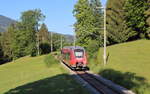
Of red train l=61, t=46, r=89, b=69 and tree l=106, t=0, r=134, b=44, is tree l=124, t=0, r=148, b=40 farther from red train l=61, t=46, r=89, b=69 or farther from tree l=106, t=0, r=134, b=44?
red train l=61, t=46, r=89, b=69

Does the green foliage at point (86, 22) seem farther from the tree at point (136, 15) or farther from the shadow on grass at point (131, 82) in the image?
the shadow on grass at point (131, 82)

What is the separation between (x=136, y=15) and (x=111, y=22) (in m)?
7.32

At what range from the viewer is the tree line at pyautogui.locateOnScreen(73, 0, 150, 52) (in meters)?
69.9

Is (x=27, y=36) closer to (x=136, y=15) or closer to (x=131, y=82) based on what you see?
(x=136, y=15)

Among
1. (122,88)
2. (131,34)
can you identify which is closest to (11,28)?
(131,34)

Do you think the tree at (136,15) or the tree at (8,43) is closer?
the tree at (136,15)

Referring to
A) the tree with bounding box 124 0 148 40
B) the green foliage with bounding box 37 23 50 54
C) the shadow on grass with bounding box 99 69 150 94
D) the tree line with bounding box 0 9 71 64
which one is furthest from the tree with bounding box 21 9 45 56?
the shadow on grass with bounding box 99 69 150 94

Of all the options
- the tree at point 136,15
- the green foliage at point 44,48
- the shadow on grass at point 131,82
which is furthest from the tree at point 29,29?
the shadow on grass at point 131,82

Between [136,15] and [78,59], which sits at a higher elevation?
[136,15]

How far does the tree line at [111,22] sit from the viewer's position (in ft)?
229

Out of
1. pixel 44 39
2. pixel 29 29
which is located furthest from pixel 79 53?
pixel 44 39

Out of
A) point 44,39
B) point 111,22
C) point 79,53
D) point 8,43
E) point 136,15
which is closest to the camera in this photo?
point 79,53

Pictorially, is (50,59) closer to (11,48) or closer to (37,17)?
(37,17)

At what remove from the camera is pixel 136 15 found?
6769 centimetres
